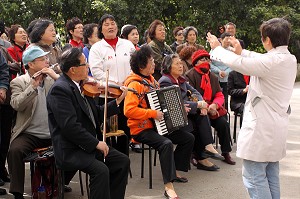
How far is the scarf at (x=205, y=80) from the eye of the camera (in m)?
7.04

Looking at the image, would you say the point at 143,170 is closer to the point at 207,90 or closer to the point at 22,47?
the point at 207,90

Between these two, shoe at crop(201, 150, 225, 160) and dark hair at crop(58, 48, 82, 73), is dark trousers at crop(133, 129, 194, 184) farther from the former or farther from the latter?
dark hair at crop(58, 48, 82, 73)

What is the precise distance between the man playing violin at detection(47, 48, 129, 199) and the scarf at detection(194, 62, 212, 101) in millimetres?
2597

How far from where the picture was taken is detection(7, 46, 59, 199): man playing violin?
16.6 feet

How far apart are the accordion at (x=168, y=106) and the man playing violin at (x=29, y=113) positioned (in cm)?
117

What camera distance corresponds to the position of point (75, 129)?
4.47 meters

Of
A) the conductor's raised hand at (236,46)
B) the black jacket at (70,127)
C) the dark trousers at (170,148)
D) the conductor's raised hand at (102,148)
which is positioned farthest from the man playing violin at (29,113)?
the conductor's raised hand at (236,46)

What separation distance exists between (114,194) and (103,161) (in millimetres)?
333

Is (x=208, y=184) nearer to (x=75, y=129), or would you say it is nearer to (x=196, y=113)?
(x=196, y=113)

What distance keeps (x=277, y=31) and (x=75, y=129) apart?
6.23ft

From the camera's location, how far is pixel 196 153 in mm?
6820

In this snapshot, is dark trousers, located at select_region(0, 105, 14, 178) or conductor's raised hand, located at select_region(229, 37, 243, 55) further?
dark trousers, located at select_region(0, 105, 14, 178)

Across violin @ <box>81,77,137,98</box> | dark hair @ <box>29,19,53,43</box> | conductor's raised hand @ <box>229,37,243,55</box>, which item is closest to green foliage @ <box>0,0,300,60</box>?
dark hair @ <box>29,19,53,43</box>

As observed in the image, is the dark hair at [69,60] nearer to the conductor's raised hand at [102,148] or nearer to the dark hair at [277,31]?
the conductor's raised hand at [102,148]
